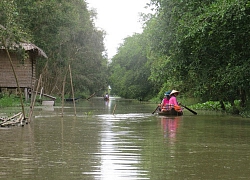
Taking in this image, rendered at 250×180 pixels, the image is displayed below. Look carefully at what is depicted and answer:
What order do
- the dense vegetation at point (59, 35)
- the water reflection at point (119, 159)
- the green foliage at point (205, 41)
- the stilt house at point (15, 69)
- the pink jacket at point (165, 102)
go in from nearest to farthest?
the water reflection at point (119, 159), the green foliage at point (205, 41), the dense vegetation at point (59, 35), the pink jacket at point (165, 102), the stilt house at point (15, 69)

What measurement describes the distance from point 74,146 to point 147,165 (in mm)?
3164

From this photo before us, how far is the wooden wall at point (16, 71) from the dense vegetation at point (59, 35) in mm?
2498

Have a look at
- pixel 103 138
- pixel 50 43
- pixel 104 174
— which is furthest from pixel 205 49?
pixel 50 43

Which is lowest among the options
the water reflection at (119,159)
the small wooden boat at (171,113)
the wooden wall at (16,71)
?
the water reflection at (119,159)

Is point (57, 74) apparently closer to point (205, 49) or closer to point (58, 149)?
point (205, 49)

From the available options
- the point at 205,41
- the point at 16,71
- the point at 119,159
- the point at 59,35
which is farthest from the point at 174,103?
the point at 59,35

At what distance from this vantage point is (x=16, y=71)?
36.8 metres

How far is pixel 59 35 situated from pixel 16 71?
27.3 ft

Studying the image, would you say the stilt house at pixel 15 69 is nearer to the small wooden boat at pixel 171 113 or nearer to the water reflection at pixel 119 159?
the small wooden boat at pixel 171 113

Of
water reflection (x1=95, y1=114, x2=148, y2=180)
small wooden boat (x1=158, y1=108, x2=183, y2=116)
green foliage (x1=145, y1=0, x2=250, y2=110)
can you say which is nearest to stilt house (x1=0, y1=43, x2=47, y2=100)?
green foliage (x1=145, y1=0, x2=250, y2=110)

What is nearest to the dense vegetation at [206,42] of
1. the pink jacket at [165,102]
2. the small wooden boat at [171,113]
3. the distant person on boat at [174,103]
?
the distant person on boat at [174,103]

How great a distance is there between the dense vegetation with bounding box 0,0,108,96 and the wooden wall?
98.3 inches

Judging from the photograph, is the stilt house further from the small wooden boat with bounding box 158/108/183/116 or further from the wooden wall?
the small wooden boat with bounding box 158/108/183/116

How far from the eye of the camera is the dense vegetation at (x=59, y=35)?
24.2 meters
